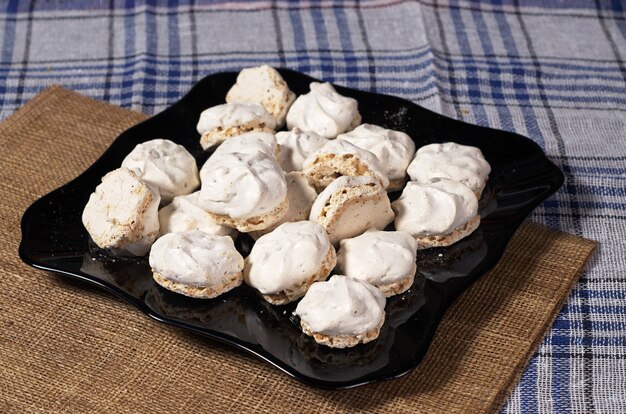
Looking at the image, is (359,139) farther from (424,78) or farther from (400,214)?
(424,78)

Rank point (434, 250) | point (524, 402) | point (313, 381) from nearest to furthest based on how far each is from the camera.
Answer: point (313, 381) → point (524, 402) → point (434, 250)

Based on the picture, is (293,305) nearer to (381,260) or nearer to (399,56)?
(381,260)

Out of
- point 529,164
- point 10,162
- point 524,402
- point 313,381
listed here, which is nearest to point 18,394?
point 313,381

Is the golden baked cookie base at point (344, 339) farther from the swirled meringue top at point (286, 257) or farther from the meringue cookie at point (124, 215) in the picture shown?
the meringue cookie at point (124, 215)

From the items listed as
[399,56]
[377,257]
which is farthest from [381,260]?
[399,56]

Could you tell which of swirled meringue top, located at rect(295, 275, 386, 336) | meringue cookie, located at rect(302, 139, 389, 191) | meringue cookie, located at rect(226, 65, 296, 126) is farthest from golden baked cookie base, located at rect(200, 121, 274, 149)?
swirled meringue top, located at rect(295, 275, 386, 336)

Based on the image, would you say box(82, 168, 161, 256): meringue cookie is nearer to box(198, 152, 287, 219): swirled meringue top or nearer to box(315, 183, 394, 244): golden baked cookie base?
box(198, 152, 287, 219): swirled meringue top
